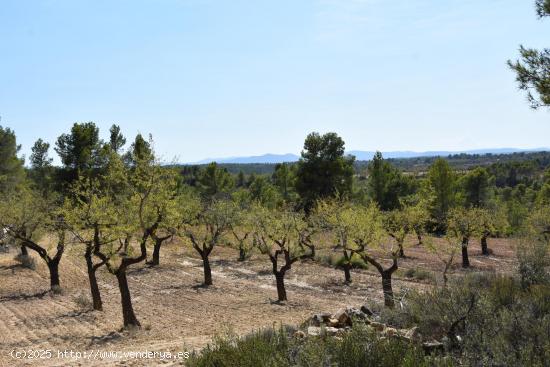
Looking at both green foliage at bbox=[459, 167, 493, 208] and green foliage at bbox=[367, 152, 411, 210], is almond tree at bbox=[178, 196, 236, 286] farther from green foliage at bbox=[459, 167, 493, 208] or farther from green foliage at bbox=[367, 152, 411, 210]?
green foliage at bbox=[459, 167, 493, 208]

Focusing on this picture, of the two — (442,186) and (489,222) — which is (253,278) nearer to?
(489,222)

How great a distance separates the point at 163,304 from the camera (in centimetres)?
2247

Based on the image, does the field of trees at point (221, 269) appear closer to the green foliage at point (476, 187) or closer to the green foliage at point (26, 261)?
the green foliage at point (26, 261)

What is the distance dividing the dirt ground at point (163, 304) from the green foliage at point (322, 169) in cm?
1520

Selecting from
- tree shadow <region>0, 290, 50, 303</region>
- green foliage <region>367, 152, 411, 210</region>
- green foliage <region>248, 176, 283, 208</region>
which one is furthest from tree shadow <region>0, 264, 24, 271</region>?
green foliage <region>367, 152, 411, 210</region>

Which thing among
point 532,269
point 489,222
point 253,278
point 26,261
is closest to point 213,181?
point 253,278

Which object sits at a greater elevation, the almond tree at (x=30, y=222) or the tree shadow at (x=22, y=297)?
the almond tree at (x=30, y=222)

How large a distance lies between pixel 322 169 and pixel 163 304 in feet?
108

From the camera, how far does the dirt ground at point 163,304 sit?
14548mm

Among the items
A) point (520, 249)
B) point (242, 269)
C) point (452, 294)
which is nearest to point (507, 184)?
point (242, 269)

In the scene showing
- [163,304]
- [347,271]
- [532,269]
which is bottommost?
[347,271]

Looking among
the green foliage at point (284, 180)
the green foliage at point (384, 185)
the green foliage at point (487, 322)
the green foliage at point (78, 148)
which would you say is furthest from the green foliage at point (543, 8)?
the green foliage at point (284, 180)

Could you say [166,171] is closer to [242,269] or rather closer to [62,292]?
[62,292]

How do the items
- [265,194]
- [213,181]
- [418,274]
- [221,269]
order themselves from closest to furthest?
[418,274] < [221,269] < [213,181] < [265,194]
